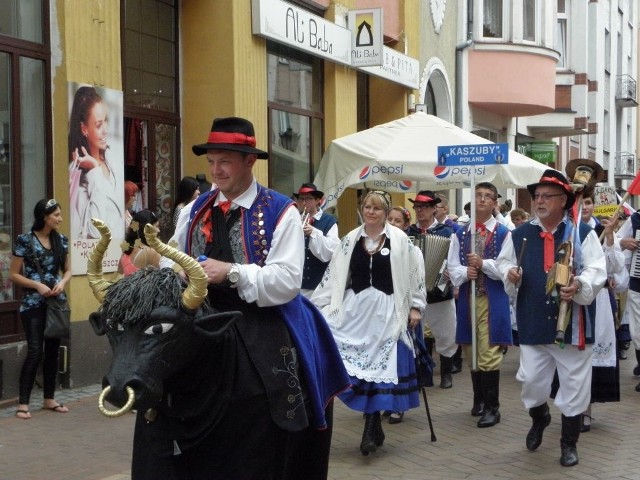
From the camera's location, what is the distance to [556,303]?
713 cm

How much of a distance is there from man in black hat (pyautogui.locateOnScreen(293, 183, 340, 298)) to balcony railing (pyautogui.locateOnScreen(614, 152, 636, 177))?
102 ft

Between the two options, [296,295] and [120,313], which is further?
[296,295]

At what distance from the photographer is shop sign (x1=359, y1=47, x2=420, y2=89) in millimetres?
16828

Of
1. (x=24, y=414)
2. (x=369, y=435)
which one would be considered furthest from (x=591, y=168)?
(x=24, y=414)

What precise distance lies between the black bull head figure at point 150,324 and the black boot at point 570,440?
13.6ft

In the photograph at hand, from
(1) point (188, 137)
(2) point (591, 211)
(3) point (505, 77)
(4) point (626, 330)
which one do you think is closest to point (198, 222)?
(2) point (591, 211)

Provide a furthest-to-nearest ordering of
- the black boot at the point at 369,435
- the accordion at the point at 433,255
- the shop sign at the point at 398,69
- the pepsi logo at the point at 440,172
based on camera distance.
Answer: the shop sign at the point at 398,69 < the pepsi logo at the point at 440,172 < the accordion at the point at 433,255 < the black boot at the point at 369,435

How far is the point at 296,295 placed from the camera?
13.8 ft

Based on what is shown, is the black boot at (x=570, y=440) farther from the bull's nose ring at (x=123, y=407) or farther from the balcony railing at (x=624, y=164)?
the balcony railing at (x=624, y=164)

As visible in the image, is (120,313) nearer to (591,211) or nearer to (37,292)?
(37,292)

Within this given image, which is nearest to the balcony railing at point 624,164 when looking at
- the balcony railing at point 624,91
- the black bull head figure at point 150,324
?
the balcony railing at point 624,91

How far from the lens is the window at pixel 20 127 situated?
9383mm

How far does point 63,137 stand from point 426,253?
12.1ft

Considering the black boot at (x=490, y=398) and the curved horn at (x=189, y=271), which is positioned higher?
the curved horn at (x=189, y=271)
